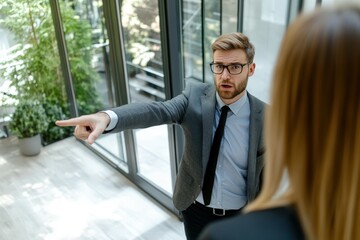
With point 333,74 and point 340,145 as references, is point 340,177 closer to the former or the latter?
point 340,145

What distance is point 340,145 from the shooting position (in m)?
0.63

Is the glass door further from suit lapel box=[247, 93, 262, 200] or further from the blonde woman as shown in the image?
the blonde woman

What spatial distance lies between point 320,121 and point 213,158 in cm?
129

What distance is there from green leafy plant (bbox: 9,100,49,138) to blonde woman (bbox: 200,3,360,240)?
405cm

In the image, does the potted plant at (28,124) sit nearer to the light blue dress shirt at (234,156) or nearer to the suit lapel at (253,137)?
the light blue dress shirt at (234,156)

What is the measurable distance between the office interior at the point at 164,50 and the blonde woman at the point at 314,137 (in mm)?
2020

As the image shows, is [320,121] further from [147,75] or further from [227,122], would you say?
[147,75]

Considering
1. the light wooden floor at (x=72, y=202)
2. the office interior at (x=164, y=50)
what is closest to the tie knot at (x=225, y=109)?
the office interior at (x=164, y=50)

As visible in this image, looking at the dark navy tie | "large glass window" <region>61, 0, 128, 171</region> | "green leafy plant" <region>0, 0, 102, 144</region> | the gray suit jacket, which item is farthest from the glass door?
the dark navy tie

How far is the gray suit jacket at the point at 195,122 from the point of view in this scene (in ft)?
5.95

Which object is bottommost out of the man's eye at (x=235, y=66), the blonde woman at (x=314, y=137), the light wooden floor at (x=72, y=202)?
the light wooden floor at (x=72, y=202)

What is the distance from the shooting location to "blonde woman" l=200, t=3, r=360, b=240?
60 centimetres

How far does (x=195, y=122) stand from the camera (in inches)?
74.9

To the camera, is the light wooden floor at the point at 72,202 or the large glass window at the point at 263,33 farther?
the light wooden floor at the point at 72,202
